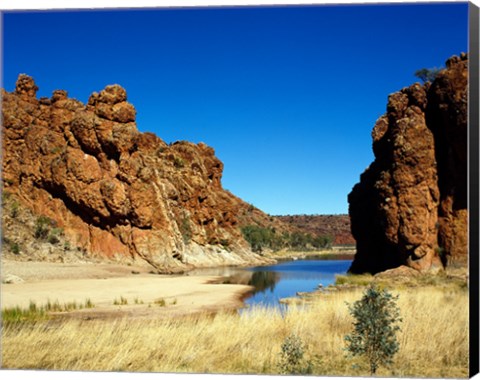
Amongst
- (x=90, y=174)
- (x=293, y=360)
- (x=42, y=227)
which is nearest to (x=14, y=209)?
(x=42, y=227)

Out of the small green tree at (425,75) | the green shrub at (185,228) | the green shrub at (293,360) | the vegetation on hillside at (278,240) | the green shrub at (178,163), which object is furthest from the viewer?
the vegetation on hillside at (278,240)

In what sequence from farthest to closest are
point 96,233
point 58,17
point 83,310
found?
point 96,233 < point 83,310 < point 58,17

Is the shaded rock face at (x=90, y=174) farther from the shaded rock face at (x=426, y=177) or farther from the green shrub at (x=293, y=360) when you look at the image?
the green shrub at (x=293, y=360)

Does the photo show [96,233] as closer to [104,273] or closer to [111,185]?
[111,185]

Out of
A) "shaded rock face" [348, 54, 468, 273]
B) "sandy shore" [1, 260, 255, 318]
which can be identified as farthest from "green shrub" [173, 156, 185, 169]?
"shaded rock face" [348, 54, 468, 273]

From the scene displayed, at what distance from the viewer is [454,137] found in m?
28.2

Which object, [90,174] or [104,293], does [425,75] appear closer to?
[104,293]

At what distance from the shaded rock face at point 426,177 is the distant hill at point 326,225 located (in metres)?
92.7

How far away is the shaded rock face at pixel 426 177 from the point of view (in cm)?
2783

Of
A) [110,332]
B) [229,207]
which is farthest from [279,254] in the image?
[110,332]

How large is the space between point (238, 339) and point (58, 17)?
23.2 feet

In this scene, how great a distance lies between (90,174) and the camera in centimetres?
4750

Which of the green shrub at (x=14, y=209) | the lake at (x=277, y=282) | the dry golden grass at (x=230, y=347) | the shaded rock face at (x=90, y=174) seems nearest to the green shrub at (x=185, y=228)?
the shaded rock face at (x=90, y=174)

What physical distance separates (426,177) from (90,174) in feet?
92.9
